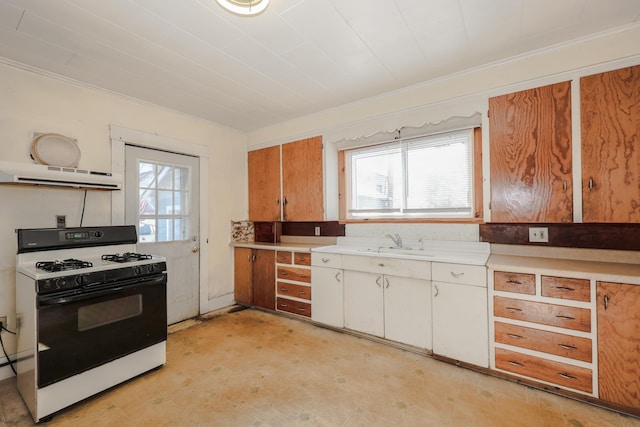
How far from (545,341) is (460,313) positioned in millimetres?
535

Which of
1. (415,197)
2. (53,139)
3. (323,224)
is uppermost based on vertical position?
(53,139)

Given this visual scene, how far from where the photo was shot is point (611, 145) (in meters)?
1.96

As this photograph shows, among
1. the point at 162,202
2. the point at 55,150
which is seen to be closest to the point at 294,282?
the point at 162,202

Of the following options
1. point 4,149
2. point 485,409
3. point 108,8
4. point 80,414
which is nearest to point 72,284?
point 80,414

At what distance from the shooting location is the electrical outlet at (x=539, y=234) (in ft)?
7.52

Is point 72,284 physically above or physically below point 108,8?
below

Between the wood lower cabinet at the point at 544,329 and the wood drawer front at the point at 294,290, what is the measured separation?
1.81m

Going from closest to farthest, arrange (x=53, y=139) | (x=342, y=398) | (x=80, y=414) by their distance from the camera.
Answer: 1. (x=80, y=414)
2. (x=342, y=398)
3. (x=53, y=139)

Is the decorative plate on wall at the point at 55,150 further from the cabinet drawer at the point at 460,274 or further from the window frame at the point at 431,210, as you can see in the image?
the cabinet drawer at the point at 460,274

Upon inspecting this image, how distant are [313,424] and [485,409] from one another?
43.0 inches

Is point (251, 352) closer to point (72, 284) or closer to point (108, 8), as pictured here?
point (72, 284)

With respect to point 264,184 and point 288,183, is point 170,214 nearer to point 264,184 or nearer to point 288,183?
point 264,184

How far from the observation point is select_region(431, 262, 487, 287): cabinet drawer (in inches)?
85.0

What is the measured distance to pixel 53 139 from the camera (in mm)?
2359
